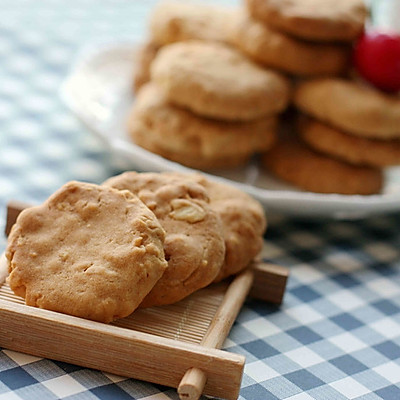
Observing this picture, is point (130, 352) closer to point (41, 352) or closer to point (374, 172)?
point (41, 352)

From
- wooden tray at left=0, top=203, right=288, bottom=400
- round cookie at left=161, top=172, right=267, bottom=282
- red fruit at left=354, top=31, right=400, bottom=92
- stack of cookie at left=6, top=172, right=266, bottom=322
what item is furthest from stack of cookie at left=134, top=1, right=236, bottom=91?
wooden tray at left=0, top=203, right=288, bottom=400

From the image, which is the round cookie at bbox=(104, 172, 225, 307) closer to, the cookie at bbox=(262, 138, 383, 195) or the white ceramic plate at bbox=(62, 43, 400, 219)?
the white ceramic plate at bbox=(62, 43, 400, 219)

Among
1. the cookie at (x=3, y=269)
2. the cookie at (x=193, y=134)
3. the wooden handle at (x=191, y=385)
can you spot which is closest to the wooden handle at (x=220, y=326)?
the wooden handle at (x=191, y=385)

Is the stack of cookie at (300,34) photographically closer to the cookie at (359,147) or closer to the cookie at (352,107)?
the cookie at (352,107)

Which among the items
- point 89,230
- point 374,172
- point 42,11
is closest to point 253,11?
point 374,172

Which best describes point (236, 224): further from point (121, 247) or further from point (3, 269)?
point (3, 269)

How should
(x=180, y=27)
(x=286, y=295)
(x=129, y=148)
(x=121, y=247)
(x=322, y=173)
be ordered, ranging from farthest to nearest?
1. (x=180, y=27)
2. (x=322, y=173)
3. (x=129, y=148)
4. (x=286, y=295)
5. (x=121, y=247)

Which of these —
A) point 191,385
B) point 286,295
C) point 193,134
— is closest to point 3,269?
point 191,385
